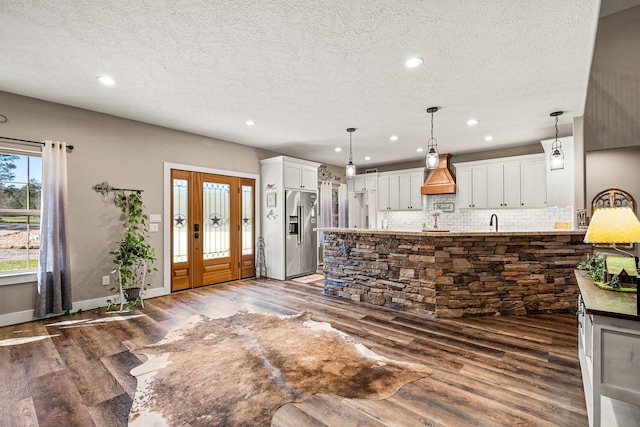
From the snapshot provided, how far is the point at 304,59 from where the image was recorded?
284 centimetres

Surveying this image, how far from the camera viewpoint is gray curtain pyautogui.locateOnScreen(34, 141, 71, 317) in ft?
12.1

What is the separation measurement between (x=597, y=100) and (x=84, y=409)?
701cm

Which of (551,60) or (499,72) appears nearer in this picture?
(551,60)

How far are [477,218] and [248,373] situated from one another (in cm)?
598

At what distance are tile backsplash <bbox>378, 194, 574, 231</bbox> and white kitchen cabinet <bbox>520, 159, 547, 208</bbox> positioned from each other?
1.50ft

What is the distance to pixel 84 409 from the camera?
6.62 ft

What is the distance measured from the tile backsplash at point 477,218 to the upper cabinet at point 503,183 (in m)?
0.33

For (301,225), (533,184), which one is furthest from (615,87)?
(301,225)

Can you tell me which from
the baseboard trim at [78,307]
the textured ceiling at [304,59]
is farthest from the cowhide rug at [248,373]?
the textured ceiling at [304,59]

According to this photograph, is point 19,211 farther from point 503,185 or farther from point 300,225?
point 503,185

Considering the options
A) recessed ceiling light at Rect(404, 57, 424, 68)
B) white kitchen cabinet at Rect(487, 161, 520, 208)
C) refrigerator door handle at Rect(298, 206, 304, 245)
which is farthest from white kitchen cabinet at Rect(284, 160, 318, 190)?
white kitchen cabinet at Rect(487, 161, 520, 208)

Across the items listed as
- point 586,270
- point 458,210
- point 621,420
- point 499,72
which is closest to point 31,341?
point 621,420

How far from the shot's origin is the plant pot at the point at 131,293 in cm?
423

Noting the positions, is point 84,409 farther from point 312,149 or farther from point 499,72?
point 312,149
